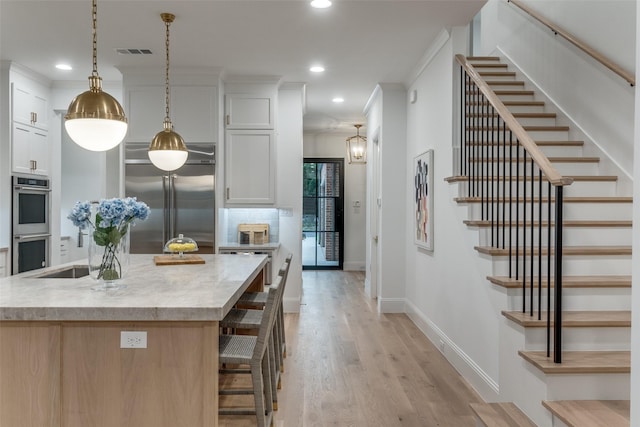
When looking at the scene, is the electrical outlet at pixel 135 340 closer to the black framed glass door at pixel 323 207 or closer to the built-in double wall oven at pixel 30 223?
the built-in double wall oven at pixel 30 223

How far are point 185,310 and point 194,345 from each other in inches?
6.4

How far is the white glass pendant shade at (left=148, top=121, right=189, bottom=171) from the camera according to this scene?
3463 mm

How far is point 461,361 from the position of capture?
12.2 feet

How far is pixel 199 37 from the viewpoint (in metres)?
4.30

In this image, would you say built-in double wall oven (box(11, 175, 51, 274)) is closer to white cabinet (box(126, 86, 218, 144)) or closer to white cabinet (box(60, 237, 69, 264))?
white cabinet (box(60, 237, 69, 264))

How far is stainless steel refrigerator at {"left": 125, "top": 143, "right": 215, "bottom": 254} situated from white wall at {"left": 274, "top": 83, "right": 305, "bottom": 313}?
1.04 m

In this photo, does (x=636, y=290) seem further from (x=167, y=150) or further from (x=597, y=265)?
(x=167, y=150)

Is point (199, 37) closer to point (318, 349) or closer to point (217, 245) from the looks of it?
point (217, 245)

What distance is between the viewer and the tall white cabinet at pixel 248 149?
557cm

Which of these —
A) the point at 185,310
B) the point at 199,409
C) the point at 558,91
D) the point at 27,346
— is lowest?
the point at 199,409

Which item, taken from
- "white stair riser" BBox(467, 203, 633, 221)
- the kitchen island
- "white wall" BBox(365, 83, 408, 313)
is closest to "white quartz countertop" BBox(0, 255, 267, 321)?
the kitchen island

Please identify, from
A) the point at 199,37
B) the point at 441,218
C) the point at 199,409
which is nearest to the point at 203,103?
the point at 199,37

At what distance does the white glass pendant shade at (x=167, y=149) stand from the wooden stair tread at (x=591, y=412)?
2852mm

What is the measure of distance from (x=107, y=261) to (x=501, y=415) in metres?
2.25
